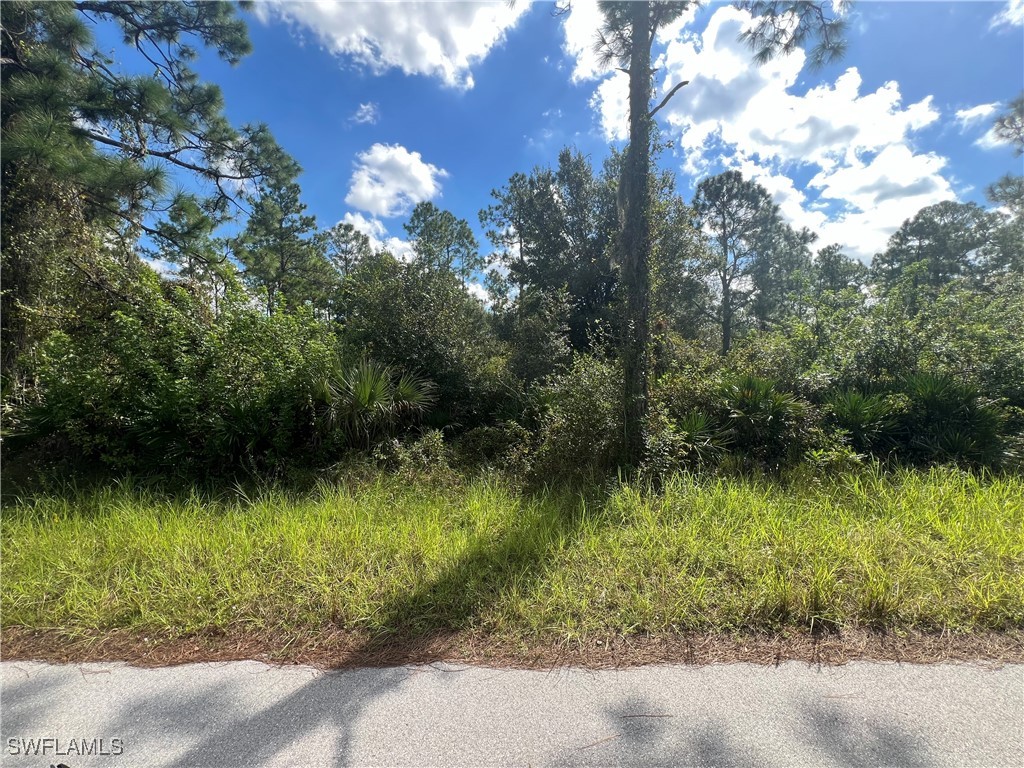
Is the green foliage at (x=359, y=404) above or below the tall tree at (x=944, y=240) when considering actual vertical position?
below

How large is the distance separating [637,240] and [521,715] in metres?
5.16

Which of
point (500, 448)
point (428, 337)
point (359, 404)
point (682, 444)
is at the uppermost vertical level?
point (428, 337)

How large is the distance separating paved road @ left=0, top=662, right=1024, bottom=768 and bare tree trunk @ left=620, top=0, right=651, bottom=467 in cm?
317

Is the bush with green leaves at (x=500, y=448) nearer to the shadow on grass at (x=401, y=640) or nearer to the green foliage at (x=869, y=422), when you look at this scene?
the shadow on grass at (x=401, y=640)

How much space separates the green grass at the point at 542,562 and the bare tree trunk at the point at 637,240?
1.24 metres

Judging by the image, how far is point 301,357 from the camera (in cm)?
565

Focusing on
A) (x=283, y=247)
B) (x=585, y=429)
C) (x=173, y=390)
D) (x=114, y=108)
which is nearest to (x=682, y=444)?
(x=585, y=429)

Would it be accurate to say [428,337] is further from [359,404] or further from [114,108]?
[114,108]

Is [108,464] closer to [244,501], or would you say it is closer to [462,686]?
[244,501]

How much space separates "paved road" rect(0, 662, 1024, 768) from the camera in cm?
170

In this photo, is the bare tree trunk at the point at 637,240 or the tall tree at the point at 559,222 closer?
the bare tree trunk at the point at 637,240

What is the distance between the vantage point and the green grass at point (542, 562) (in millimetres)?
2533

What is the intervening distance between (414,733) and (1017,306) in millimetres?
9648

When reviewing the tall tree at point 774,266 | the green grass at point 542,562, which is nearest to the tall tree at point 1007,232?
the tall tree at point 774,266
